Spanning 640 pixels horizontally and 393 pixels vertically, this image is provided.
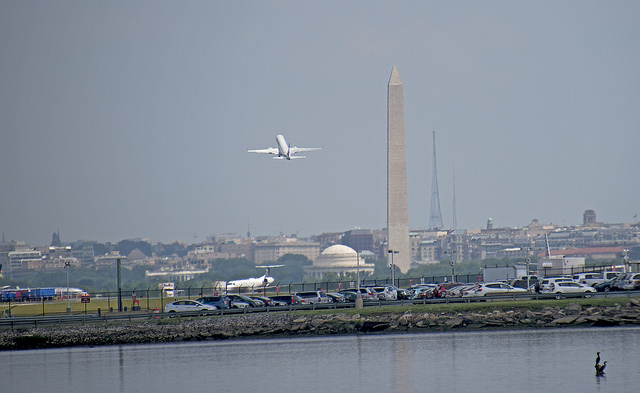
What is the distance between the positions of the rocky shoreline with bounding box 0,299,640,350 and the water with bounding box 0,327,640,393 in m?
1.73

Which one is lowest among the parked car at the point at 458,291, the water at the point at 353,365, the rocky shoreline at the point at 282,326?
the water at the point at 353,365

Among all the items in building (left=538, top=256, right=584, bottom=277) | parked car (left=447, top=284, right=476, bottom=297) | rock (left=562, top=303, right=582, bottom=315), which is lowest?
rock (left=562, top=303, right=582, bottom=315)

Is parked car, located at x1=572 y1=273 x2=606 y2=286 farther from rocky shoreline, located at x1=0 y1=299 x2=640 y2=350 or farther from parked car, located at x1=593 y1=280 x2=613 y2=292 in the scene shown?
rocky shoreline, located at x1=0 y1=299 x2=640 y2=350

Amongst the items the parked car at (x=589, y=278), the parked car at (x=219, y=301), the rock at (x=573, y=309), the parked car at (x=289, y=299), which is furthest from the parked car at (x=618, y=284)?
the parked car at (x=219, y=301)

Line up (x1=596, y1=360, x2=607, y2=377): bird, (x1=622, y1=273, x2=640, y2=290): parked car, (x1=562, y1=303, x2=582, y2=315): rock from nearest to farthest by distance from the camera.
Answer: (x1=596, y1=360, x2=607, y2=377): bird, (x1=562, y1=303, x2=582, y2=315): rock, (x1=622, y1=273, x2=640, y2=290): parked car

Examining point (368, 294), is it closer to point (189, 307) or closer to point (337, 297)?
point (337, 297)

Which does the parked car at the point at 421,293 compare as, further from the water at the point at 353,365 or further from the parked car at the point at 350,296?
the water at the point at 353,365

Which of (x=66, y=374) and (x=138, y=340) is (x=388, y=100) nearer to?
(x=138, y=340)

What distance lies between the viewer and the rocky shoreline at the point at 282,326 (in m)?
58.7

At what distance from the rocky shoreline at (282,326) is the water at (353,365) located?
1.73 m

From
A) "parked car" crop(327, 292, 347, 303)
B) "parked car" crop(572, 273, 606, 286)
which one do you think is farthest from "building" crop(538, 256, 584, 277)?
"parked car" crop(327, 292, 347, 303)

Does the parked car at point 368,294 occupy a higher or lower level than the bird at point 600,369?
higher

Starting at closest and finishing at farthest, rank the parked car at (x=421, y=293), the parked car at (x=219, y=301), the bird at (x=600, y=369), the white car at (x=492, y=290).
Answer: the bird at (x=600, y=369) → the white car at (x=492, y=290) → the parked car at (x=219, y=301) → the parked car at (x=421, y=293)

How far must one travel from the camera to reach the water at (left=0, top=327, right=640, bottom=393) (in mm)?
41281
